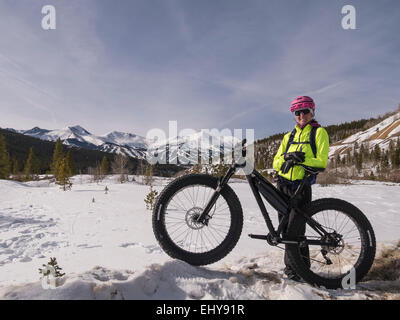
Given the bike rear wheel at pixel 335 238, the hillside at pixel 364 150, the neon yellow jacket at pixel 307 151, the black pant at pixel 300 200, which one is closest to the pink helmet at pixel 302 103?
the neon yellow jacket at pixel 307 151

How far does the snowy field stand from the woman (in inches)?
28.9

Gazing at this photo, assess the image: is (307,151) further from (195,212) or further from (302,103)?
(195,212)

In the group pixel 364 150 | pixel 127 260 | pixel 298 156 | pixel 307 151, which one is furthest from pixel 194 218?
pixel 364 150

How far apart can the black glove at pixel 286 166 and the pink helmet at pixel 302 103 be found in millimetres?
945

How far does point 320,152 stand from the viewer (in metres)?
2.99

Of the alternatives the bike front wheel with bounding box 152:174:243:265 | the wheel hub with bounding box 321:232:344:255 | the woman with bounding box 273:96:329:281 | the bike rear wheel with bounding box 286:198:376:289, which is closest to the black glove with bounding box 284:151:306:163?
the woman with bounding box 273:96:329:281

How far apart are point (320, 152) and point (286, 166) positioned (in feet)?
1.66

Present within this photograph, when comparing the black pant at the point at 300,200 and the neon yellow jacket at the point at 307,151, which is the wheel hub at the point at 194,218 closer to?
the black pant at the point at 300,200

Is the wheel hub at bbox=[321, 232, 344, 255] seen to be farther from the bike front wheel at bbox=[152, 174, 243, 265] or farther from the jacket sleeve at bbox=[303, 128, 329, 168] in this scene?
the bike front wheel at bbox=[152, 174, 243, 265]

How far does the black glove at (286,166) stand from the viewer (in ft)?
9.85

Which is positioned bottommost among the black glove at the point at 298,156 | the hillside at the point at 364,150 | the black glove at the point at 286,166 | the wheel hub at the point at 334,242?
the wheel hub at the point at 334,242

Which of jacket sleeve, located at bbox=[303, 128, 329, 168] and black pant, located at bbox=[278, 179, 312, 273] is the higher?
jacket sleeve, located at bbox=[303, 128, 329, 168]

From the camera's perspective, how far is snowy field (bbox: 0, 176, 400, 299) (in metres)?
2.15
